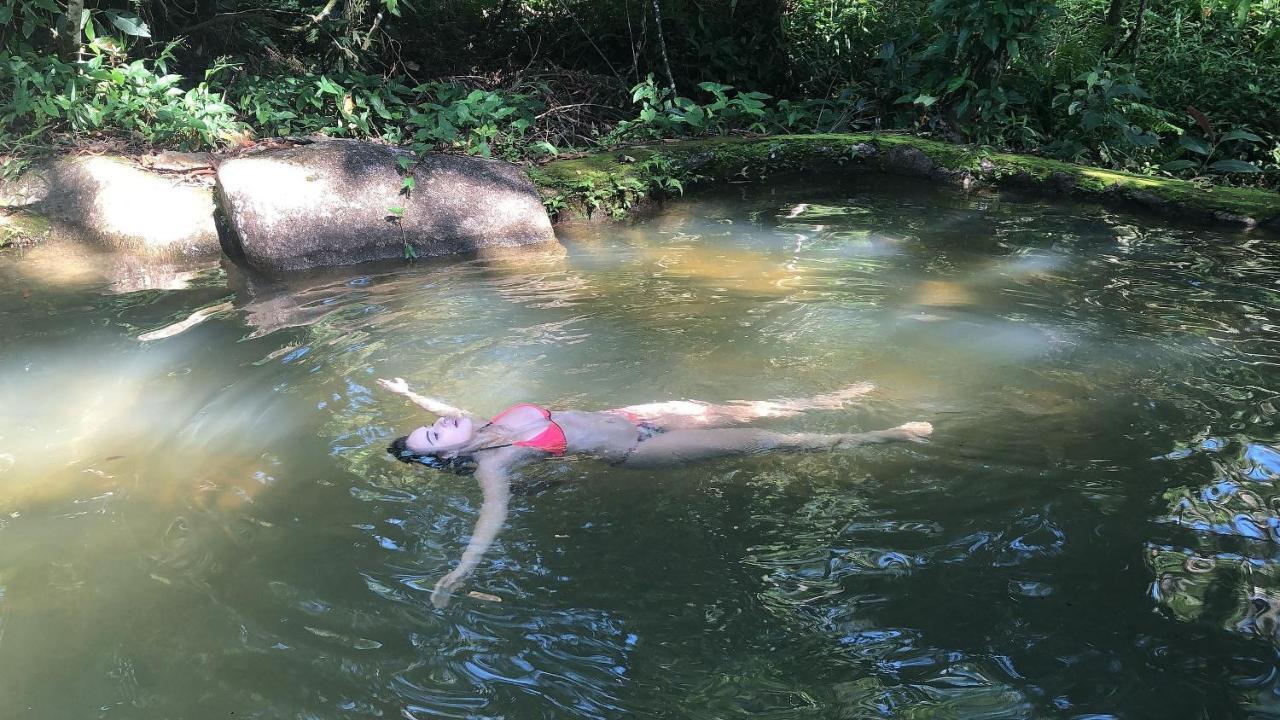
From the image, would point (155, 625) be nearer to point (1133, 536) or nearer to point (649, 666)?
point (649, 666)

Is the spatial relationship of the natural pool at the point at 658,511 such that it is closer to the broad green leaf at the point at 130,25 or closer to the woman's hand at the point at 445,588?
the woman's hand at the point at 445,588

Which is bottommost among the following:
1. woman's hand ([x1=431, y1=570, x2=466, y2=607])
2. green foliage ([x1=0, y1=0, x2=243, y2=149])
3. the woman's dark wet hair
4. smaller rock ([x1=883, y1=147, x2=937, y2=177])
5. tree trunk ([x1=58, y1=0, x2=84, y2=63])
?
woman's hand ([x1=431, y1=570, x2=466, y2=607])

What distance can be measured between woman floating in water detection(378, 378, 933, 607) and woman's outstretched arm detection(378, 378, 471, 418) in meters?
0.21

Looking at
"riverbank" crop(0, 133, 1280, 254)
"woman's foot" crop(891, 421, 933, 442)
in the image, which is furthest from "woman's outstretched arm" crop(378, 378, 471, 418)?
"riverbank" crop(0, 133, 1280, 254)

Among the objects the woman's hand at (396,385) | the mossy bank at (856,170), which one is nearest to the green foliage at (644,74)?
the mossy bank at (856,170)

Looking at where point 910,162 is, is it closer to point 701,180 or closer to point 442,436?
point 701,180

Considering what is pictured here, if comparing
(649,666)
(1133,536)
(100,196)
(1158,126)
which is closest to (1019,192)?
(1158,126)

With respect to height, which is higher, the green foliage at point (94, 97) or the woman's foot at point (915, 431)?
the green foliage at point (94, 97)

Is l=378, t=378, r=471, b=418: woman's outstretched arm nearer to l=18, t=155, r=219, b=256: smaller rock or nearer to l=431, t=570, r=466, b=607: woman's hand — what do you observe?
l=431, t=570, r=466, b=607: woman's hand

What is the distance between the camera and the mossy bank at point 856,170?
766 cm

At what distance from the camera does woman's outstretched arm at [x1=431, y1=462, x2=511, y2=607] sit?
9.83ft

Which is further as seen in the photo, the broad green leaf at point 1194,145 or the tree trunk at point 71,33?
the broad green leaf at point 1194,145

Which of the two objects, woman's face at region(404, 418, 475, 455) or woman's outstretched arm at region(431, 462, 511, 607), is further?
woman's face at region(404, 418, 475, 455)

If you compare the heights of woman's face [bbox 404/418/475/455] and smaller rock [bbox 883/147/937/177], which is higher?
smaller rock [bbox 883/147/937/177]
